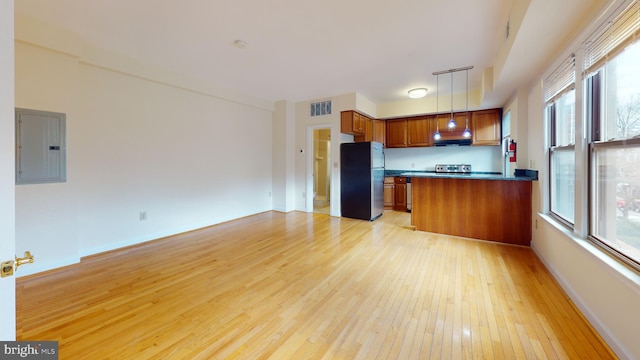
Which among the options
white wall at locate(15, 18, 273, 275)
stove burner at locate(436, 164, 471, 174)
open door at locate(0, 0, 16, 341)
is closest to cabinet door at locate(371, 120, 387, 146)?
stove burner at locate(436, 164, 471, 174)

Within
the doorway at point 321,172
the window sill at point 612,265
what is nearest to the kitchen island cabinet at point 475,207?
the window sill at point 612,265

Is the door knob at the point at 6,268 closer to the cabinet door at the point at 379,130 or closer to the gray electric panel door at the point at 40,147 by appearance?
the gray electric panel door at the point at 40,147

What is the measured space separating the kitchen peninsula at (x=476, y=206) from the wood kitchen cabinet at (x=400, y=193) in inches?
69.4

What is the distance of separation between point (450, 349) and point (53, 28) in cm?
488

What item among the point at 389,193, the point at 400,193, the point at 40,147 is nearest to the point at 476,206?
the point at 400,193

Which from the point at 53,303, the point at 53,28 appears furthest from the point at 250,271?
the point at 53,28

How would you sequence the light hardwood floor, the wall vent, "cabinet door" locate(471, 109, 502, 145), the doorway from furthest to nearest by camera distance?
1. the doorway
2. the wall vent
3. "cabinet door" locate(471, 109, 502, 145)
4. the light hardwood floor

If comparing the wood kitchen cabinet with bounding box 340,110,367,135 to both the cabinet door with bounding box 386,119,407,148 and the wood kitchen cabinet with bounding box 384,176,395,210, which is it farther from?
the wood kitchen cabinet with bounding box 384,176,395,210

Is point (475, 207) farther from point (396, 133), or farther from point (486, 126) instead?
point (396, 133)

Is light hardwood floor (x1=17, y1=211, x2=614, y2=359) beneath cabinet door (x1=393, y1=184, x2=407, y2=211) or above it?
beneath

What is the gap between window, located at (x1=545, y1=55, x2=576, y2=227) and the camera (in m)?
2.39

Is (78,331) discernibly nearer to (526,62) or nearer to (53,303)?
(53,303)

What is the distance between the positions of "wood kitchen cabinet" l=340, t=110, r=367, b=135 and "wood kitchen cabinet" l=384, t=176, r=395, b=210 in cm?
160

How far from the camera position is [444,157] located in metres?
6.22
